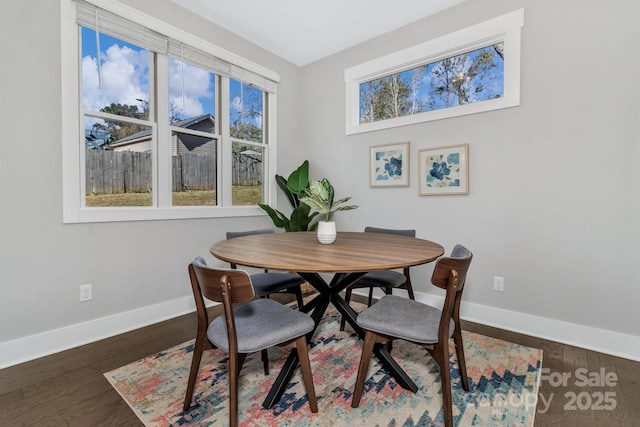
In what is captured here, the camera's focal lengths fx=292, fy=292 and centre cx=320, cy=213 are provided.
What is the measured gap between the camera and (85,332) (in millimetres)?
2242

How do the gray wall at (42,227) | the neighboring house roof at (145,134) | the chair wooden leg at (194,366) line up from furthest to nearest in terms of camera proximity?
the neighboring house roof at (145,134), the gray wall at (42,227), the chair wooden leg at (194,366)

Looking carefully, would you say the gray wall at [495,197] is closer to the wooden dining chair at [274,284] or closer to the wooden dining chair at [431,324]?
the wooden dining chair at [274,284]

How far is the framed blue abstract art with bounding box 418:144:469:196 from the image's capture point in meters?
2.71

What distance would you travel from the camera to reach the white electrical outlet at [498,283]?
2561mm

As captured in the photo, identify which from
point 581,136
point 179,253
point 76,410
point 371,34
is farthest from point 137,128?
point 581,136

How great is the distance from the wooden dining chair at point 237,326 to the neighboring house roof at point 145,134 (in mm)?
1732

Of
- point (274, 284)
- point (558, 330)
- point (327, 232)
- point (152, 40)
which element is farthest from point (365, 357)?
point (152, 40)

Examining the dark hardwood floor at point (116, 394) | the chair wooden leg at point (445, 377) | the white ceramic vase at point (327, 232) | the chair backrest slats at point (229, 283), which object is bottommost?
the dark hardwood floor at point (116, 394)

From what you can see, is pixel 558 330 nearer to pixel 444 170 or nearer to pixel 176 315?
pixel 444 170

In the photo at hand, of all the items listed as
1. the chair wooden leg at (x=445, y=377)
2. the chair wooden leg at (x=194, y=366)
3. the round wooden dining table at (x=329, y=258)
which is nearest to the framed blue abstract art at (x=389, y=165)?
the round wooden dining table at (x=329, y=258)

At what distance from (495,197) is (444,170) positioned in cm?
50

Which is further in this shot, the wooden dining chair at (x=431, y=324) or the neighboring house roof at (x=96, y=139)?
the neighboring house roof at (x=96, y=139)

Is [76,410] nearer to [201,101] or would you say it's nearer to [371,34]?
[201,101]

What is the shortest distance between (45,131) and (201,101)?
4.35 feet
